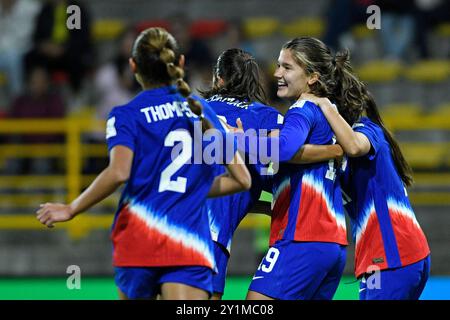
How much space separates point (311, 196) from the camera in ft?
18.8

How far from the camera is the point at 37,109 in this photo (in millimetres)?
12688

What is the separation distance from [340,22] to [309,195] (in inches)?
327

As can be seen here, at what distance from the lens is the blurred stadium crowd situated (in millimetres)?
12695

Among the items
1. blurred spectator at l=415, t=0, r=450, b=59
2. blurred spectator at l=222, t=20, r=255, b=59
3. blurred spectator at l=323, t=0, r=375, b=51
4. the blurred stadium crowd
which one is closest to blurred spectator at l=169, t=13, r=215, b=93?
the blurred stadium crowd

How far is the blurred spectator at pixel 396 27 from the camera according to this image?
14.1m

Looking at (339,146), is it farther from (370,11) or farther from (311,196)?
(370,11)

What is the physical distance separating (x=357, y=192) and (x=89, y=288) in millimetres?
5530

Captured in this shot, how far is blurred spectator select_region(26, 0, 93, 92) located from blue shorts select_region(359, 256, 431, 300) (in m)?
8.18

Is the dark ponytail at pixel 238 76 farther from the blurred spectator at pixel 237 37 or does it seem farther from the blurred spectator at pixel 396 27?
the blurred spectator at pixel 396 27

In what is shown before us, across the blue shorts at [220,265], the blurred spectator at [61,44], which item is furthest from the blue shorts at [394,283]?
the blurred spectator at [61,44]

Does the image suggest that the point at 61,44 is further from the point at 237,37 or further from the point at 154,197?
the point at 154,197

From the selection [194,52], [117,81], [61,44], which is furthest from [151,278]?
[61,44]

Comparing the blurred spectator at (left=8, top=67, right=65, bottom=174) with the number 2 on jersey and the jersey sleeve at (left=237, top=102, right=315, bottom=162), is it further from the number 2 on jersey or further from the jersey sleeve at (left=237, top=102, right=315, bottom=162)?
the number 2 on jersey
